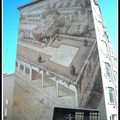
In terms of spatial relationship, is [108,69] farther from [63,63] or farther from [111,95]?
[63,63]

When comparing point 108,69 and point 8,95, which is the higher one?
point 108,69

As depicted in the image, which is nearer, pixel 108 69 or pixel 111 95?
pixel 111 95

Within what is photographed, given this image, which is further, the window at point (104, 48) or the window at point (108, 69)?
the window at point (104, 48)

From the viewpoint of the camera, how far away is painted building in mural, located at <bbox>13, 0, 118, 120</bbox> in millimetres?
17297

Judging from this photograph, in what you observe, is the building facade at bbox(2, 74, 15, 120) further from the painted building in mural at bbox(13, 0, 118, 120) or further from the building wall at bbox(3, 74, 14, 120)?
the painted building in mural at bbox(13, 0, 118, 120)

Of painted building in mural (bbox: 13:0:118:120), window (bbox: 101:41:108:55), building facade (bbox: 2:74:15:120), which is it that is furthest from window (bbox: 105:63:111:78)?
building facade (bbox: 2:74:15:120)

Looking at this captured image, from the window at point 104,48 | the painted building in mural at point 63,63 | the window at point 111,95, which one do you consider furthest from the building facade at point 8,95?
the window at point 111,95

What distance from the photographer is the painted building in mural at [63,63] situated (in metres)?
17.3

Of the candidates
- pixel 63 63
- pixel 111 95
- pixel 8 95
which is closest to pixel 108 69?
pixel 111 95

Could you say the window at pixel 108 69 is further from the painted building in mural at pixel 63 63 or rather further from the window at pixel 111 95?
the window at pixel 111 95

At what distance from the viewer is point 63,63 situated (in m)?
18.8

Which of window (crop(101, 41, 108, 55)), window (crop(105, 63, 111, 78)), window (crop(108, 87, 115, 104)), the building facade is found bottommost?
the building facade

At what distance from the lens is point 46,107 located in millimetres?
18969

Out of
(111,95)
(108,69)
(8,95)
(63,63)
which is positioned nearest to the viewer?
(111,95)
